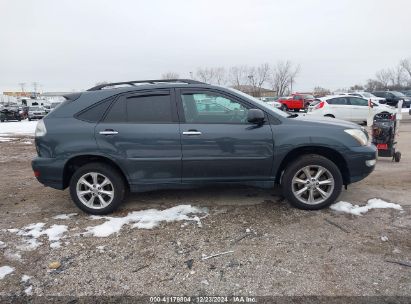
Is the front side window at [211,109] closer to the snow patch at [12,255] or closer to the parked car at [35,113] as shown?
the snow patch at [12,255]

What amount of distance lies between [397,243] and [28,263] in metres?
3.85

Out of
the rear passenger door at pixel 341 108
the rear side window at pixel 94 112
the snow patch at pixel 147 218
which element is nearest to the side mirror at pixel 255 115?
the snow patch at pixel 147 218

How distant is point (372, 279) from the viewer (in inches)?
116

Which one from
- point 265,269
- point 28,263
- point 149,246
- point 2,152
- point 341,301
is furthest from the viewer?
point 2,152

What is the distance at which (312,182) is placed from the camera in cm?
445

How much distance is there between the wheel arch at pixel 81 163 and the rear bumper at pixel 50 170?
63mm

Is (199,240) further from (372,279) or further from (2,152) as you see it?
(2,152)

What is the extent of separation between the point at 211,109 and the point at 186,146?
1.99ft

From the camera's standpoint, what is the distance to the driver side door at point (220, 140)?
14.3 ft

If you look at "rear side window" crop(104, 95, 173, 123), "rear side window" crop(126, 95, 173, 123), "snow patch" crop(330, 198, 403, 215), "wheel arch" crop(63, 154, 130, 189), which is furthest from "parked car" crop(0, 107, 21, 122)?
"snow patch" crop(330, 198, 403, 215)

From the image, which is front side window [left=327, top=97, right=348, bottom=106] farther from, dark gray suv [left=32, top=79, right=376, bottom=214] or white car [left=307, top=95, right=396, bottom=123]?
dark gray suv [left=32, top=79, right=376, bottom=214]

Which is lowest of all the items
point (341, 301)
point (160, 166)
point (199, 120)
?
point (341, 301)

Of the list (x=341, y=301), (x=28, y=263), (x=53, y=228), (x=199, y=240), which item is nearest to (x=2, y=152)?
(x=53, y=228)

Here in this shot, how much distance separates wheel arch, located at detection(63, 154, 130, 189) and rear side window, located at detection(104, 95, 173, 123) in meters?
0.54
